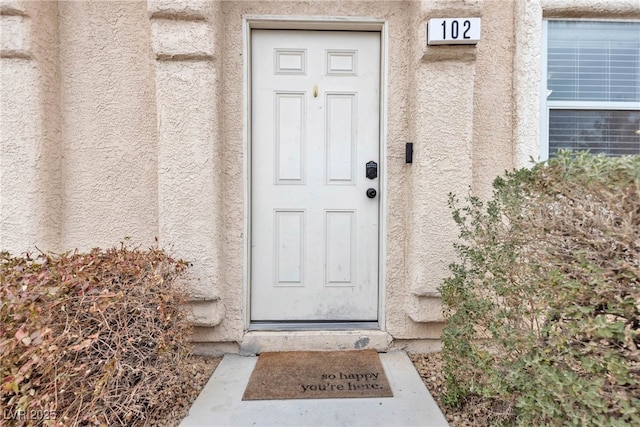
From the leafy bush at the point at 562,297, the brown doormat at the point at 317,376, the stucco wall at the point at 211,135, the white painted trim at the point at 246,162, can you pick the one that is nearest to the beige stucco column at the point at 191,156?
the stucco wall at the point at 211,135

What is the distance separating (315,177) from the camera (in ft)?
9.89

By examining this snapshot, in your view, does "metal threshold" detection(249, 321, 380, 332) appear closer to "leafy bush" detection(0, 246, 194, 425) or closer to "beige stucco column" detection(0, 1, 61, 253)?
"leafy bush" detection(0, 246, 194, 425)

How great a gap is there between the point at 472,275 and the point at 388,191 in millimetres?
1022

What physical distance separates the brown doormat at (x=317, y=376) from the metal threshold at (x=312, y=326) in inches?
7.6

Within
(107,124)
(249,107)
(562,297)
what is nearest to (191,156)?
(249,107)

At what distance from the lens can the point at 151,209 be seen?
9.45 feet

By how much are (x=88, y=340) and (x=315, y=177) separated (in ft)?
6.39

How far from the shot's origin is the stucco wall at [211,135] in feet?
8.73

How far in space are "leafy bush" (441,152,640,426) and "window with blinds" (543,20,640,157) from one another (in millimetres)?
1640

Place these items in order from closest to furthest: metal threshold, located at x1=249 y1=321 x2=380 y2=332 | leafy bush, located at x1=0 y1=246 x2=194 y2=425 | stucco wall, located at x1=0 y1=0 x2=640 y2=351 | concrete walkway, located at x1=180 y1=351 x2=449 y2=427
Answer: leafy bush, located at x1=0 y1=246 x2=194 y2=425 → concrete walkway, located at x1=180 y1=351 x2=449 y2=427 → stucco wall, located at x1=0 y1=0 x2=640 y2=351 → metal threshold, located at x1=249 y1=321 x2=380 y2=332

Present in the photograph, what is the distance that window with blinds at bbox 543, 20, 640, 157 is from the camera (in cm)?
296

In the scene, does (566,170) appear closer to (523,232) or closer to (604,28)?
(523,232)

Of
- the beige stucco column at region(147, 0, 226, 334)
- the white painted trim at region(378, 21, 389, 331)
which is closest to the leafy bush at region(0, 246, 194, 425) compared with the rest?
the beige stucco column at region(147, 0, 226, 334)

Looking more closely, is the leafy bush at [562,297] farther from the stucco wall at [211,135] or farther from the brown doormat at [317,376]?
the stucco wall at [211,135]
